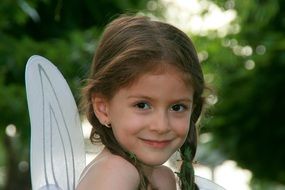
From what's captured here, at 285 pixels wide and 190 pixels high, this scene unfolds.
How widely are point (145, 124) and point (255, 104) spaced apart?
5.48 metres

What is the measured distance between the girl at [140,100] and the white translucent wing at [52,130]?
0.17 meters

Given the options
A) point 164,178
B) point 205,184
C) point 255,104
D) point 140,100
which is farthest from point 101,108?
point 255,104

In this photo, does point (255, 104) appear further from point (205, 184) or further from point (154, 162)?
point (154, 162)

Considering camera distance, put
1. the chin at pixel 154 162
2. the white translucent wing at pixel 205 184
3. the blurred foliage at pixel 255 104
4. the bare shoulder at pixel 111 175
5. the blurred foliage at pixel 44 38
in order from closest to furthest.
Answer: the bare shoulder at pixel 111 175, the chin at pixel 154 162, the white translucent wing at pixel 205 184, the blurred foliage at pixel 44 38, the blurred foliage at pixel 255 104

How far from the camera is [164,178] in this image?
255 cm

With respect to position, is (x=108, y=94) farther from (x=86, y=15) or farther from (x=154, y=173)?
(x=86, y=15)

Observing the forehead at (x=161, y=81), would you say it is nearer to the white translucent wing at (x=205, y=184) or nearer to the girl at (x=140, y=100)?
the girl at (x=140, y=100)

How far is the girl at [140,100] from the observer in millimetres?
2328

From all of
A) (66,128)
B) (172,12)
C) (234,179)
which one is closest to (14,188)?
(234,179)

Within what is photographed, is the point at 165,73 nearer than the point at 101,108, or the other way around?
the point at 165,73

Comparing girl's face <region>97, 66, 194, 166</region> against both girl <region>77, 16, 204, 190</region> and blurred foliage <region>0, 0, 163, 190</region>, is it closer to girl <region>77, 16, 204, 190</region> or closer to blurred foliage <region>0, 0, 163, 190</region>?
girl <region>77, 16, 204, 190</region>

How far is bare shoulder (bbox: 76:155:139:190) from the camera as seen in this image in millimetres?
2283

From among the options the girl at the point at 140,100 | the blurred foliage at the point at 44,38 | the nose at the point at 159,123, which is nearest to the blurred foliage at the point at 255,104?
the blurred foliage at the point at 44,38

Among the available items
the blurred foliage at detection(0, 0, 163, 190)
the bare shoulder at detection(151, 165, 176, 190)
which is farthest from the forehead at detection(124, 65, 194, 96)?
the blurred foliage at detection(0, 0, 163, 190)
